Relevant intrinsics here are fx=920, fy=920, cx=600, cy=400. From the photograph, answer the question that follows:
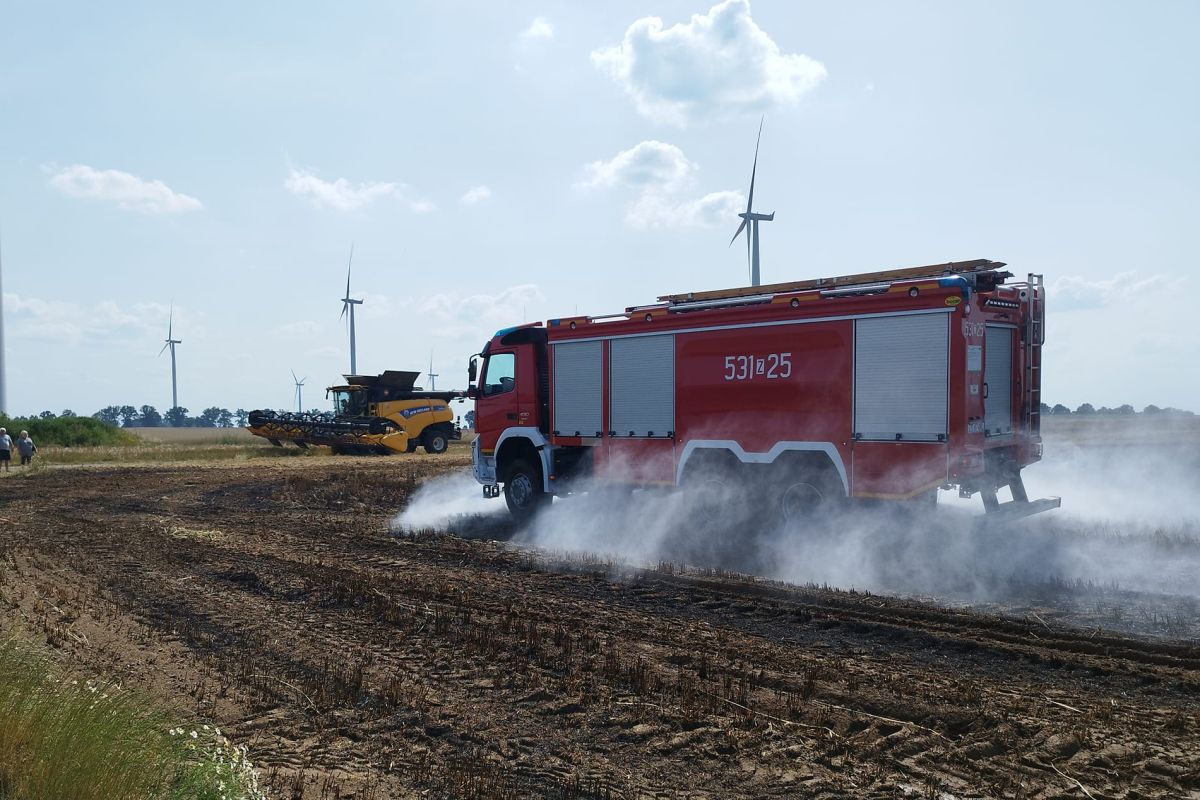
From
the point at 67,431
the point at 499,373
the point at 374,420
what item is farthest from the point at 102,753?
the point at 67,431

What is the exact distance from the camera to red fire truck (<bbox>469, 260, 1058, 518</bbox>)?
1109 centimetres

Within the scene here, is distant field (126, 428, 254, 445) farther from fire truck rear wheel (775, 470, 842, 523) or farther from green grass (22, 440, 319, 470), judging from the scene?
fire truck rear wheel (775, 470, 842, 523)

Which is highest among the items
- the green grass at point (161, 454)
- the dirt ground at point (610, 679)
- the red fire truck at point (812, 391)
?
the red fire truck at point (812, 391)

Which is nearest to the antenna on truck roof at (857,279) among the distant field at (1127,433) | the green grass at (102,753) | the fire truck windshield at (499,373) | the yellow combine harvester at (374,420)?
the fire truck windshield at (499,373)

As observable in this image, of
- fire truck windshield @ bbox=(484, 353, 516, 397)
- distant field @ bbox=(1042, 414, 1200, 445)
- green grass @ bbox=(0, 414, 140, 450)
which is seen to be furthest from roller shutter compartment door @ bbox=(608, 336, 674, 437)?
green grass @ bbox=(0, 414, 140, 450)

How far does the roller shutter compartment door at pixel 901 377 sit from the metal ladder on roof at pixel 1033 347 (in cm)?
202

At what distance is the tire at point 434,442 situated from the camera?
129 ft

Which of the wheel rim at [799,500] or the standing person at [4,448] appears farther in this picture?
the standing person at [4,448]

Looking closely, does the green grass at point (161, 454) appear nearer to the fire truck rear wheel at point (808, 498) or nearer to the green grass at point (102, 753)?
the fire truck rear wheel at point (808, 498)

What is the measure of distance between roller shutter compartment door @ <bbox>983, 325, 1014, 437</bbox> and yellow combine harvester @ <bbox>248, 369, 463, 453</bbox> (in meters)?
27.8

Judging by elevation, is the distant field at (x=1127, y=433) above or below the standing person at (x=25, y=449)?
above

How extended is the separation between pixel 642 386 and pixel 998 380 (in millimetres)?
5045

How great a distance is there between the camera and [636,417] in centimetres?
1421

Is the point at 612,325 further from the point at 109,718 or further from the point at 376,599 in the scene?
the point at 109,718
